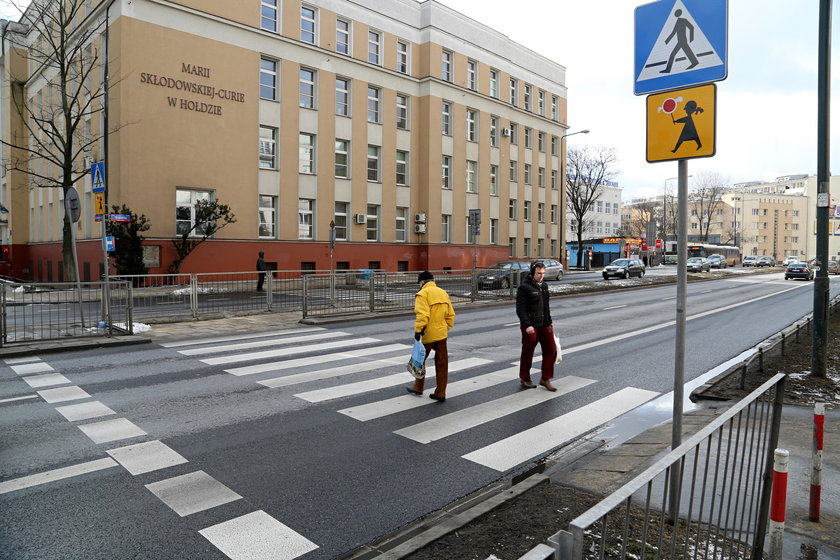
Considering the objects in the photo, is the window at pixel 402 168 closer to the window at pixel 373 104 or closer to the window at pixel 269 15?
the window at pixel 373 104

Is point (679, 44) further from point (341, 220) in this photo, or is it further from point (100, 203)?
point (341, 220)

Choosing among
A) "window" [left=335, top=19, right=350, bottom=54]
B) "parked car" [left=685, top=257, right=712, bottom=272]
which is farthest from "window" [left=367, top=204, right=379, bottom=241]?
"parked car" [left=685, top=257, right=712, bottom=272]

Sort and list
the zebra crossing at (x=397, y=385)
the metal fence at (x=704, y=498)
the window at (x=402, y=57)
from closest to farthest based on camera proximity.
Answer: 1. the metal fence at (x=704, y=498)
2. the zebra crossing at (x=397, y=385)
3. the window at (x=402, y=57)

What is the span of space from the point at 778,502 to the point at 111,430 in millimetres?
6027

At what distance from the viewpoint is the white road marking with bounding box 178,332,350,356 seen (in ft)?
35.2

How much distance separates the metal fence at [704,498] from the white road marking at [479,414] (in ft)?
8.38

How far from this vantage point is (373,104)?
113 ft

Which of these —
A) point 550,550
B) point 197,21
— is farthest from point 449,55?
point 550,550

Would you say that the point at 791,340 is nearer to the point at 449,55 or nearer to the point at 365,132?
the point at 365,132

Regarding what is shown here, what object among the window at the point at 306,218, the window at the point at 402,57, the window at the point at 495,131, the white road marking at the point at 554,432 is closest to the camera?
the white road marking at the point at 554,432

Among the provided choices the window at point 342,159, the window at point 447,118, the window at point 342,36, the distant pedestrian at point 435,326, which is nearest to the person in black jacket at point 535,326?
the distant pedestrian at point 435,326

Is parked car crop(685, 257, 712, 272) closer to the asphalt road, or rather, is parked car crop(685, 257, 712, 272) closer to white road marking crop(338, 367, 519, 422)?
the asphalt road

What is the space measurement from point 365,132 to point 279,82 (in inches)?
237

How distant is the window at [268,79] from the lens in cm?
2883
